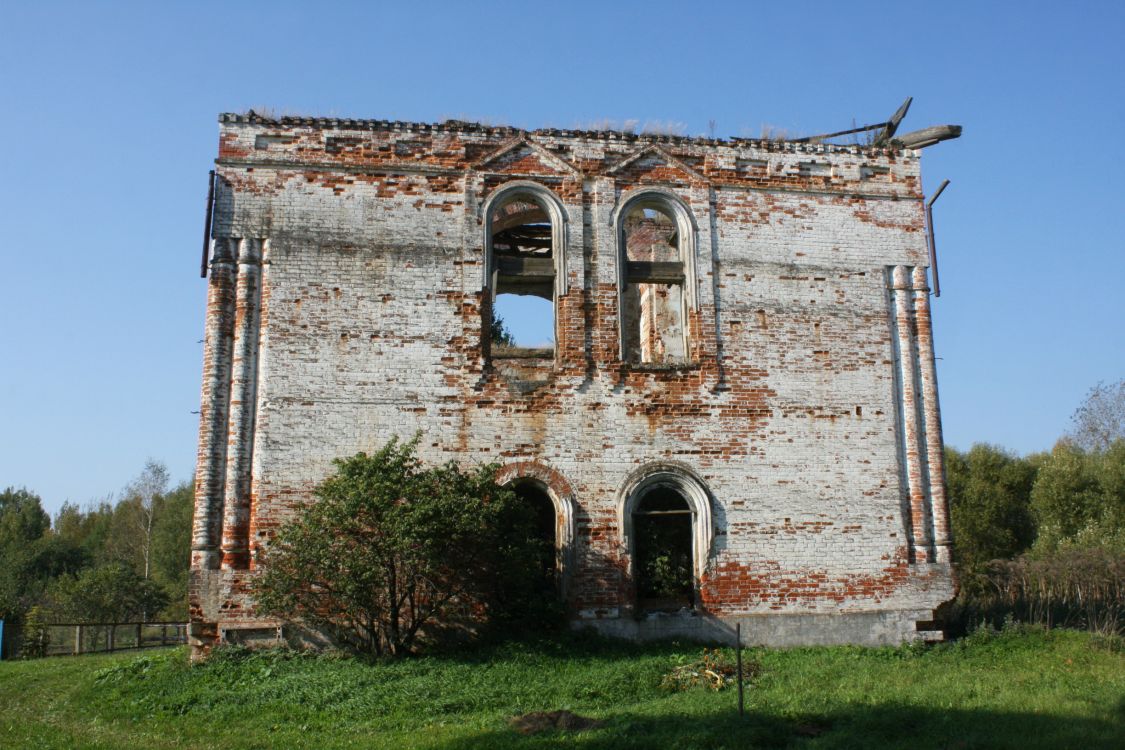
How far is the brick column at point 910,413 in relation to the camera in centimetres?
1491

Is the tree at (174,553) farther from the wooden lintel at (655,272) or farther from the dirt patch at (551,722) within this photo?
the dirt patch at (551,722)

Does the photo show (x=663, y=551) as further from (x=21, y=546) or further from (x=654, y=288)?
(x=21, y=546)

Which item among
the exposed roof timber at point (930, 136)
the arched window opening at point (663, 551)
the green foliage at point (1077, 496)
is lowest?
the arched window opening at point (663, 551)

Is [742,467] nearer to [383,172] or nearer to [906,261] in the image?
[906,261]

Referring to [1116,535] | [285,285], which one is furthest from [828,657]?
[1116,535]

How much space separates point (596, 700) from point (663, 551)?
12.7ft

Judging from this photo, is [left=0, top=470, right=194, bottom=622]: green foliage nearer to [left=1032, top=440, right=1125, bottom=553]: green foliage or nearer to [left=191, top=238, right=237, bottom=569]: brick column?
[left=191, top=238, right=237, bottom=569]: brick column

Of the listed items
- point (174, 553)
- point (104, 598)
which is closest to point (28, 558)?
point (174, 553)

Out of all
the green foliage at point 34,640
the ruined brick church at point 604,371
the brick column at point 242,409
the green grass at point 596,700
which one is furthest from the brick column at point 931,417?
the green foliage at point 34,640

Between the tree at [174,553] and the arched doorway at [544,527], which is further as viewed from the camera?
the tree at [174,553]

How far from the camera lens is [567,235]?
590 inches

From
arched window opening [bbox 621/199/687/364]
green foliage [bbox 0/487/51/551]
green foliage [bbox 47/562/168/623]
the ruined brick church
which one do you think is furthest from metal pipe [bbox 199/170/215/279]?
green foliage [bbox 0/487/51/551]

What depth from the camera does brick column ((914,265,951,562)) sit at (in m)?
15.0

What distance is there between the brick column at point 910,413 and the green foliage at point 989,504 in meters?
Result: 16.8
